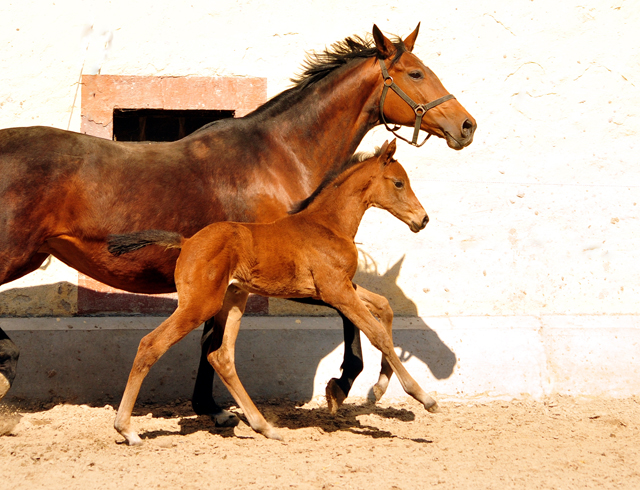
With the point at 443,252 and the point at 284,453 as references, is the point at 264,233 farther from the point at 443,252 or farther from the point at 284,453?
the point at 443,252

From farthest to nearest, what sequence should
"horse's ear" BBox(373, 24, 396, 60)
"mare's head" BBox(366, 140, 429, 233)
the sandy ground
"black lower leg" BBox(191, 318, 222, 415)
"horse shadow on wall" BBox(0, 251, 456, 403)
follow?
"horse shadow on wall" BBox(0, 251, 456, 403), "black lower leg" BBox(191, 318, 222, 415), "horse's ear" BBox(373, 24, 396, 60), "mare's head" BBox(366, 140, 429, 233), the sandy ground

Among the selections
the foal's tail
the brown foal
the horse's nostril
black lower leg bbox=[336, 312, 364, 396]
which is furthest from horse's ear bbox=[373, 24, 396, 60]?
the foal's tail

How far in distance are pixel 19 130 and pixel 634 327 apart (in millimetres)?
5079

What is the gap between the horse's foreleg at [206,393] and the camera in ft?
16.0

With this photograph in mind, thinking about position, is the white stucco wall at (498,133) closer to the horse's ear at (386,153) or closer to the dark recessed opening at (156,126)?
the dark recessed opening at (156,126)

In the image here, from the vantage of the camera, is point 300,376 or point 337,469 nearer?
point 337,469

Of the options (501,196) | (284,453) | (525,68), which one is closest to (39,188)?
(284,453)

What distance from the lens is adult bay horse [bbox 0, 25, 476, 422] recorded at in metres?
4.28

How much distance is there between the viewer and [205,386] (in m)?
5.00

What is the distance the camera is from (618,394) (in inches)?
228

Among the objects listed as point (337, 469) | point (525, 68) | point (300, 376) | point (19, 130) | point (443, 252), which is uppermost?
point (525, 68)

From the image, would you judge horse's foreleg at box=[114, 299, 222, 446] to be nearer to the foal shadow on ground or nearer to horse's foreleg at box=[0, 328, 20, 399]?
the foal shadow on ground

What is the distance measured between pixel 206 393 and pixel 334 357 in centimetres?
113

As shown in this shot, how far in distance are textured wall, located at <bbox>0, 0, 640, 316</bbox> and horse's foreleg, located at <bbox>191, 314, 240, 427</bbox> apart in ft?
3.18
